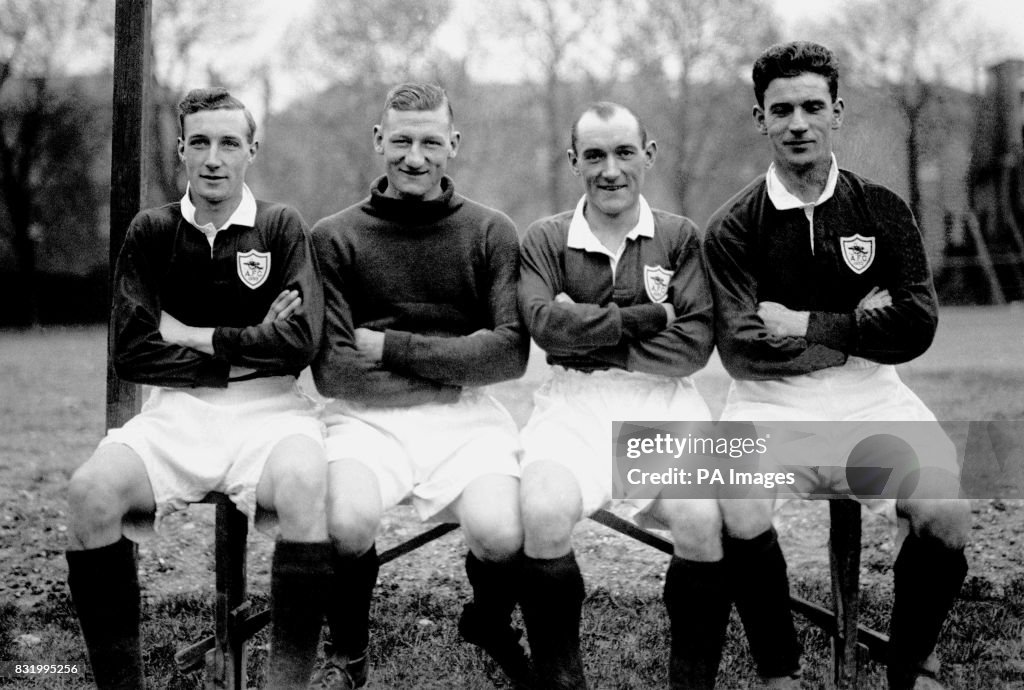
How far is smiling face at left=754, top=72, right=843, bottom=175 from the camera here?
93.0 inches

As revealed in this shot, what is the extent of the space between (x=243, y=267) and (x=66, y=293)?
22.8ft

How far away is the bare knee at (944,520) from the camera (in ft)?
6.86

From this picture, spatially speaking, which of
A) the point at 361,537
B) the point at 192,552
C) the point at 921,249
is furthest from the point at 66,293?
the point at 921,249

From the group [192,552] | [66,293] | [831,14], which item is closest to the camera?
[192,552]

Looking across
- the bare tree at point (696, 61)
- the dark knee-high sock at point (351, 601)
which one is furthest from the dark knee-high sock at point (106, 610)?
the bare tree at point (696, 61)

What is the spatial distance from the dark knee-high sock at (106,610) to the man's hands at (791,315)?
1.65 metres

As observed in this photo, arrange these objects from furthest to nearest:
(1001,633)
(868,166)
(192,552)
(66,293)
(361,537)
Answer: (66,293) < (868,166) < (192,552) < (1001,633) < (361,537)

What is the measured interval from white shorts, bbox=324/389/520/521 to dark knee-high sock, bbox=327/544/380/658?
0.59 feet

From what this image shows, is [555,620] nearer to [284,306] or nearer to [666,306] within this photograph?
[666,306]

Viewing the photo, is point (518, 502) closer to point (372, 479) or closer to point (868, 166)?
point (372, 479)

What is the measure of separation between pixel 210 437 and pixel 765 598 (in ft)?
4.54

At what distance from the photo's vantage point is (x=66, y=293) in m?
8.41

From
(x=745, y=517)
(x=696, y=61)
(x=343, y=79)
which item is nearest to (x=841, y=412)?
(x=745, y=517)

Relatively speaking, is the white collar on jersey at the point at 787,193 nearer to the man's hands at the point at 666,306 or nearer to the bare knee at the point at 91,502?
→ the man's hands at the point at 666,306
